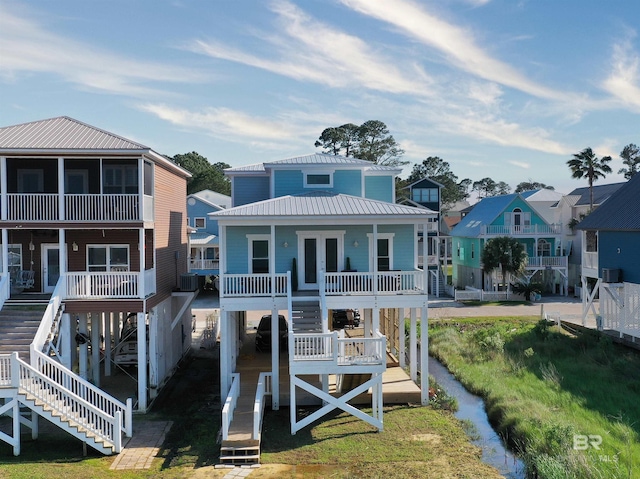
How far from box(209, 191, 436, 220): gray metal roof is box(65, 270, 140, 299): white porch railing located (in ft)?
12.4

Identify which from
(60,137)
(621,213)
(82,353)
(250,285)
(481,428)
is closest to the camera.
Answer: (481,428)

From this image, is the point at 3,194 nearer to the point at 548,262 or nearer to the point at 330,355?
the point at 330,355

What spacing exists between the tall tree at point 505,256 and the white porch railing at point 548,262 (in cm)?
232

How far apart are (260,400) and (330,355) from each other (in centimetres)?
244

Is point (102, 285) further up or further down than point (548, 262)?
further up

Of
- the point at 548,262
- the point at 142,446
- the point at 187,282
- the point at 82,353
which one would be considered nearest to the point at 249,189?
the point at 187,282

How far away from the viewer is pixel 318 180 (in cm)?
2278

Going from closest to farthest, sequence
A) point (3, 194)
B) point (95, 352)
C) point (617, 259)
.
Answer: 1. point (3, 194)
2. point (95, 352)
3. point (617, 259)

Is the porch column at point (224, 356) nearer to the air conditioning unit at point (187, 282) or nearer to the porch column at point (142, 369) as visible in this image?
the porch column at point (142, 369)

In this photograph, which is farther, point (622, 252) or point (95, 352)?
point (622, 252)

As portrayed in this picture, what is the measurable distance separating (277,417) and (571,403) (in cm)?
914

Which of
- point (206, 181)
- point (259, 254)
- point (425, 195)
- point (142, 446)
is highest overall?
point (206, 181)

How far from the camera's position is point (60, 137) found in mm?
18984

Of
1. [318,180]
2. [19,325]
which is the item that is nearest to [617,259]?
[318,180]
